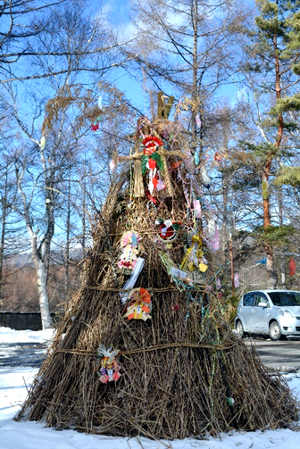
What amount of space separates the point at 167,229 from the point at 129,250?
39cm

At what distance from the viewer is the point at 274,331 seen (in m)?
13.1

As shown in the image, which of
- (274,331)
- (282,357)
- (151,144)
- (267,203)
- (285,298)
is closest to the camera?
(151,144)

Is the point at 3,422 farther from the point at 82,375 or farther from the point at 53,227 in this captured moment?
the point at 53,227

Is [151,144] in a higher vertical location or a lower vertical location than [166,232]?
higher

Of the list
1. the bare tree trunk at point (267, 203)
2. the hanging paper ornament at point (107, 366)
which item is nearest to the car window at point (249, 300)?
the bare tree trunk at point (267, 203)

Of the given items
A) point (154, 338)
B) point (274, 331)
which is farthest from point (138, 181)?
point (274, 331)

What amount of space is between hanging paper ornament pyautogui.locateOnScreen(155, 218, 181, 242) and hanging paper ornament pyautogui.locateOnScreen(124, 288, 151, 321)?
52 cm

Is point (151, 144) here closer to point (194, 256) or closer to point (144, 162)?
point (144, 162)

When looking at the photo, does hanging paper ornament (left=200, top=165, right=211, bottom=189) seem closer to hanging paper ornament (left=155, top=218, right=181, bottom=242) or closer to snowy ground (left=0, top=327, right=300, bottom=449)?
hanging paper ornament (left=155, top=218, right=181, bottom=242)

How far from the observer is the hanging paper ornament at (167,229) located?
13.2ft

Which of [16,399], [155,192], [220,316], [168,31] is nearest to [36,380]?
[16,399]

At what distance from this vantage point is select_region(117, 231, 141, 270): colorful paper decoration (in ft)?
12.7

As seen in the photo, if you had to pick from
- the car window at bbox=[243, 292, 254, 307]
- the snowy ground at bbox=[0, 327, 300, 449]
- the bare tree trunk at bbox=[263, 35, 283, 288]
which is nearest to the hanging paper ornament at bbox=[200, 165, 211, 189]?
the snowy ground at bbox=[0, 327, 300, 449]

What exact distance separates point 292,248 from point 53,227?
1010 centimetres
